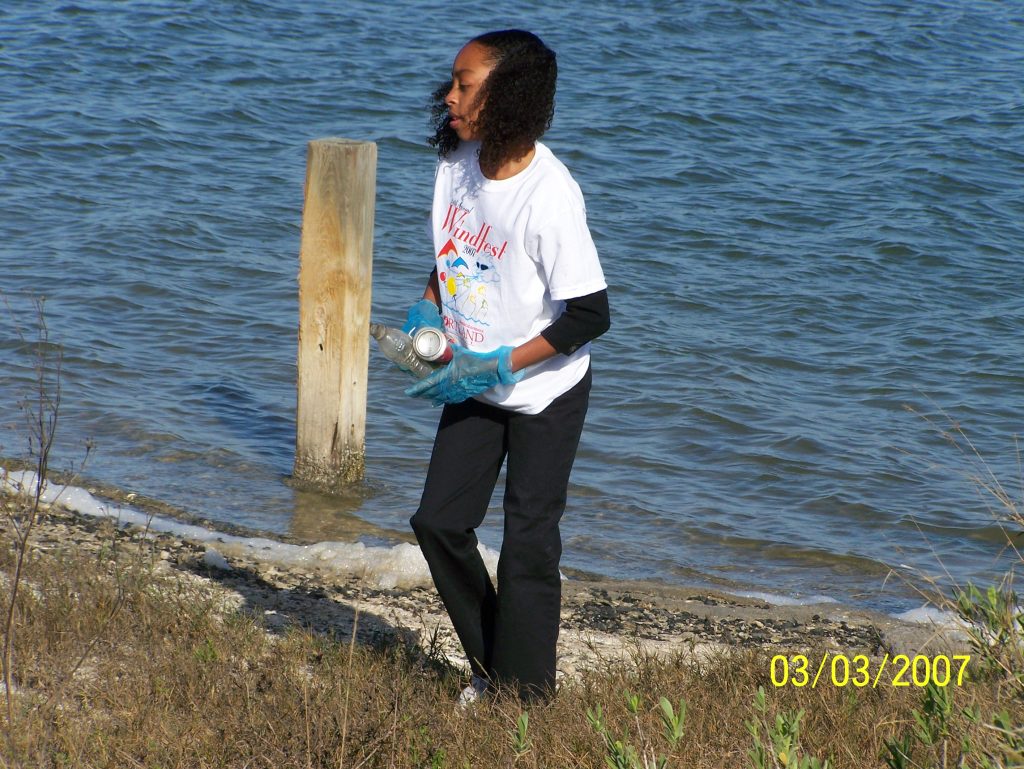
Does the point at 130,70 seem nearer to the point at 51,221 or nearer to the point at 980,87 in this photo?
the point at 51,221

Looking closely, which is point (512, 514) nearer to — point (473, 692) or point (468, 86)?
point (473, 692)

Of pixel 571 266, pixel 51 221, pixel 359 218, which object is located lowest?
pixel 51 221

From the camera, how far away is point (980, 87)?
1652 centimetres

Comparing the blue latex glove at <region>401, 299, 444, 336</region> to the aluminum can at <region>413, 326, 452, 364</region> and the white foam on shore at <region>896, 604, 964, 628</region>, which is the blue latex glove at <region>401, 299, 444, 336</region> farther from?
the white foam on shore at <region>896, 604, 964, 628</region>

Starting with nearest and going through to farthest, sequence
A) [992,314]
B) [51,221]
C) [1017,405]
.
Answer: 1. [1017,405]
2. [992,314]
3. [51,221]

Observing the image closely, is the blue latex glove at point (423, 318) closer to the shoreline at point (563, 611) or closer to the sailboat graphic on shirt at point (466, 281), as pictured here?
the sailboat graphic on shirt at point (466, 281)

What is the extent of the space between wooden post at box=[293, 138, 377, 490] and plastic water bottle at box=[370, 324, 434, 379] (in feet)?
8.85

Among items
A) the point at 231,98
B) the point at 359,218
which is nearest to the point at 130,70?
the point at 231,98

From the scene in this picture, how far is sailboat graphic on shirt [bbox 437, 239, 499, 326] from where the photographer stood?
11.8 ft

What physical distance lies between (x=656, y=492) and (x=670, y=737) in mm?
4384

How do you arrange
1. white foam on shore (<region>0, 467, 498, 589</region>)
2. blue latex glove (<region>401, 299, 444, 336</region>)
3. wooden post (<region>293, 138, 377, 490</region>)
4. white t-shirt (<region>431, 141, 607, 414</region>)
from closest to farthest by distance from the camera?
white t-shirt (<region>431, 141, 607, 414</region>) → blue latex glove (<region>401, 299, 444, 336</region>) → white foam on shore (<region>0, 467, 498, 589</region>) → wooden post (<region>293, 138, 377, 490</region>)

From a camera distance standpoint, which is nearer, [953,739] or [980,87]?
[953,739]

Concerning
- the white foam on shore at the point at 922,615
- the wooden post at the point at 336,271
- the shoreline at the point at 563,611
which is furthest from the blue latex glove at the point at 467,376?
the white foam on shore at the point at 922,615
